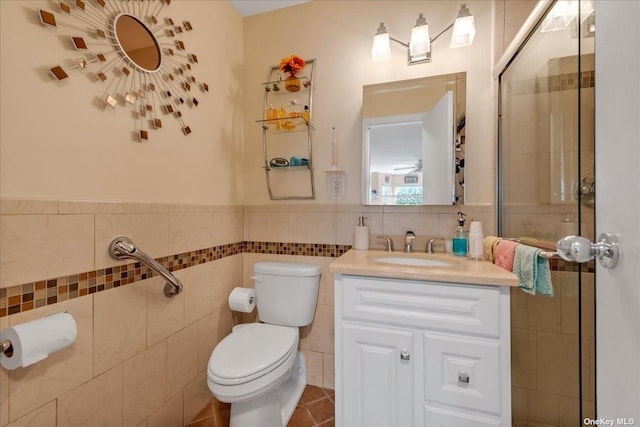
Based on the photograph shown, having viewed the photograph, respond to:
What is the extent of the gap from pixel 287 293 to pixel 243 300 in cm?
27

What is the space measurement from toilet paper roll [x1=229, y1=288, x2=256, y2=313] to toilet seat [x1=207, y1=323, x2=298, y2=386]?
0.14 metres

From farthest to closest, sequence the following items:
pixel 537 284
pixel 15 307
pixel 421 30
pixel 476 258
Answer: pixel 421 30
pixel 476 258
pixel 537 284
pixel 15 307

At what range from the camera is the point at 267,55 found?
6.02 ft

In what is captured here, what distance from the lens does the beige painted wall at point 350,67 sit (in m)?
1.47

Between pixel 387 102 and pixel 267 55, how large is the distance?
0.89 m

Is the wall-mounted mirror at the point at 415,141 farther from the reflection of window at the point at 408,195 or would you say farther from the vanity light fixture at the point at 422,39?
the vanity light fixture at the point at 422,39

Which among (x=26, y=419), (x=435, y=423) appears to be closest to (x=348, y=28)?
(x=435, y=423)

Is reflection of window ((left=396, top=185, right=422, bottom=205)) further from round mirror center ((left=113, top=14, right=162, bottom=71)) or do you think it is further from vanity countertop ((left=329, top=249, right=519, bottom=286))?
round mirror center ((left=113, top=14, right=162, bottom=71))

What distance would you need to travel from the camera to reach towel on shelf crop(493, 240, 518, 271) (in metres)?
1.11

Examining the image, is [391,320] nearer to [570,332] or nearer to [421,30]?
[570,332]

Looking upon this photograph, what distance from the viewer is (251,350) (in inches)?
48.4

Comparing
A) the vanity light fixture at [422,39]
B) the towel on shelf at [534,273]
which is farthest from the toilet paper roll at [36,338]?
the vanity light fixture at [422,39]

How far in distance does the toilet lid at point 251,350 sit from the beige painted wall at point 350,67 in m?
0.80

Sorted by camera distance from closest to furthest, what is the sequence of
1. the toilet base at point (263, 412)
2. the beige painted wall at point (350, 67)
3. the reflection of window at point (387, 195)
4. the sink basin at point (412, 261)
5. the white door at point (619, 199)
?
the white door at point (619, 199)
the toilet base at point (263, 412)
the sink basin at point (412, 261)
the beige painted wall at point (350, 67)
the reflection of window at point (387, 195)
